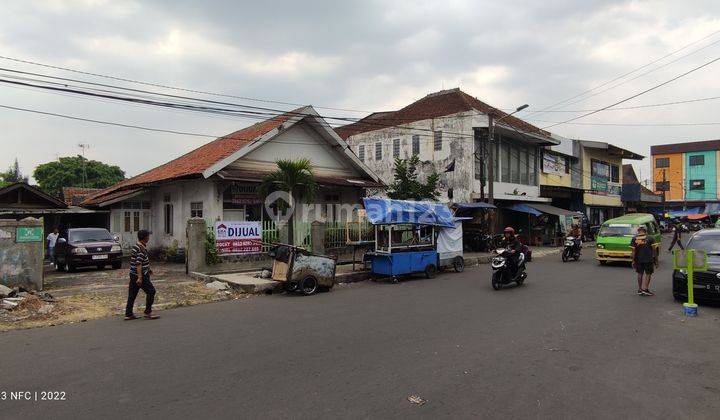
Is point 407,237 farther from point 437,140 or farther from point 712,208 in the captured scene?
point 712,208

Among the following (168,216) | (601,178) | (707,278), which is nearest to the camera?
(707,278)

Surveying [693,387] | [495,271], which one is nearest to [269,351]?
[693,387]

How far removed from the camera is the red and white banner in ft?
49.8

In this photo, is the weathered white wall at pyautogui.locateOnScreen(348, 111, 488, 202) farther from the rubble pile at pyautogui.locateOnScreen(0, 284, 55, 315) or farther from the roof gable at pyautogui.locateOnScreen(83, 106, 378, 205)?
the rubble pile at pyautogui.locateOnScreen(0, 284, 55, 315)

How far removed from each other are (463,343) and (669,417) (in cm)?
266

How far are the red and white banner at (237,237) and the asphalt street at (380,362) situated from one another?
19.6 ft

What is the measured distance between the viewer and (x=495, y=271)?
38.8 feet

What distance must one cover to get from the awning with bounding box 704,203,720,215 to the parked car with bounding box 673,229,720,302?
61.1m

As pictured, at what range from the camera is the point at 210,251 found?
14828 mm

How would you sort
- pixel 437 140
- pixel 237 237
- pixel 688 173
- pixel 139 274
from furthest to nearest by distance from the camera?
pixel 688 173
pixel 437 140
pixel 237 237
pixel 139 274

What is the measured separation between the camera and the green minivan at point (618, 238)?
17.1m

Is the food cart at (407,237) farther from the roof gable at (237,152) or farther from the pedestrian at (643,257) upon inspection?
the pedestrian at (643,257)

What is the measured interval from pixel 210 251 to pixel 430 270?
7141 millimetres

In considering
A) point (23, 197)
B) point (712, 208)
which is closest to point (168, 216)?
point (23, 197)
